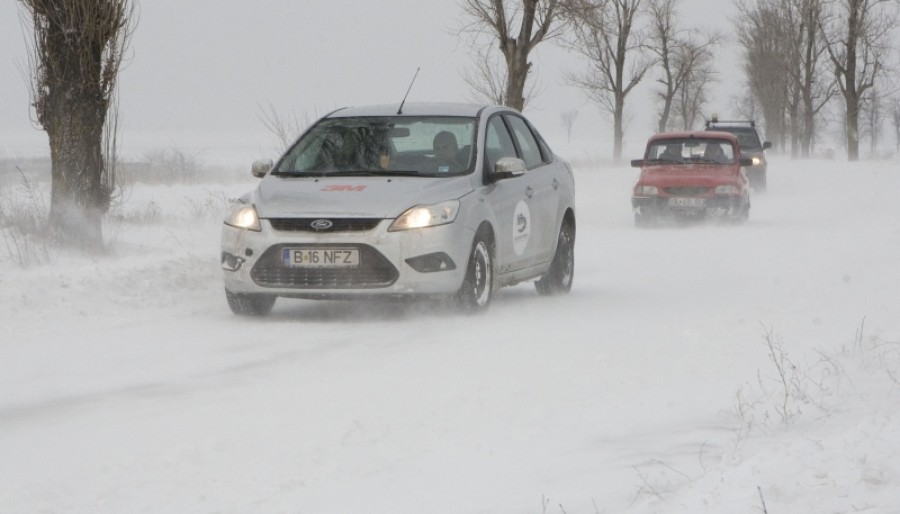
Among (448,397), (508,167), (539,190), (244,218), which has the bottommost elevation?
(448,397)

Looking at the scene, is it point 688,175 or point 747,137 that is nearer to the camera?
point 688,175

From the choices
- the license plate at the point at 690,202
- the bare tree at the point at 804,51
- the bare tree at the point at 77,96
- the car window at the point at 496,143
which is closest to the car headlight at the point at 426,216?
the car window at the point at 496,143

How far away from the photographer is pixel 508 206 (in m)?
9.92

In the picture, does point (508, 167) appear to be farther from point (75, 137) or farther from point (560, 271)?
point (75, 137)

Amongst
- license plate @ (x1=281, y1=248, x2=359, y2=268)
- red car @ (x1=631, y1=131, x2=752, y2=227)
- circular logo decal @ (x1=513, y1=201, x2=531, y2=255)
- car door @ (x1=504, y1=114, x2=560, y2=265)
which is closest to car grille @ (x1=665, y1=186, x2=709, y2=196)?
red car @ (x1=631, y1=131, x2=752, y2=227)

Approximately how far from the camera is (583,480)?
4559mm

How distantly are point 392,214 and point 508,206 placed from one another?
141 cm

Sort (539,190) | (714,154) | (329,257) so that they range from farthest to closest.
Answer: (714,154), (539,190), (329,257)

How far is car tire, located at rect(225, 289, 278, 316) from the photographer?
9.19 metres

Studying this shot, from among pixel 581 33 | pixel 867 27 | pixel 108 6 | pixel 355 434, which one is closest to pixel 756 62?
pixel 867 27

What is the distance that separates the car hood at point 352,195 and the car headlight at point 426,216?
0.04 m

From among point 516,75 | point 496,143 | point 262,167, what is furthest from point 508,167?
point 516,75

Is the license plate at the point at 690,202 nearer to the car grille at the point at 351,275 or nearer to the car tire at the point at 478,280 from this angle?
the car tire at the point at 478,280

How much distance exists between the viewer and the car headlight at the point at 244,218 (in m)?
9.01
